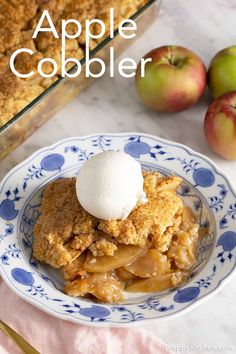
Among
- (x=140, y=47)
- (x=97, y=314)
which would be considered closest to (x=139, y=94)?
(x=140, y=47)

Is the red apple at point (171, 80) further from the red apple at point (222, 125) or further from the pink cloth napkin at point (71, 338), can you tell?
the pink cloth napkin at point (71, 338)

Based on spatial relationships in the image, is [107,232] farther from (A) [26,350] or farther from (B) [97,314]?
(A) [26,350]

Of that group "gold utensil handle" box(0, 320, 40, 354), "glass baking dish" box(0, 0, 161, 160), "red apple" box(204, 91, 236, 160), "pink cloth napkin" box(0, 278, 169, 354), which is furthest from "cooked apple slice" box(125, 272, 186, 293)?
"glass baking dish" box(0, 0, 161, 160)

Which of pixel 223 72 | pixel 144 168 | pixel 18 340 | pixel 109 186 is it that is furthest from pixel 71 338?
pixel 223 72

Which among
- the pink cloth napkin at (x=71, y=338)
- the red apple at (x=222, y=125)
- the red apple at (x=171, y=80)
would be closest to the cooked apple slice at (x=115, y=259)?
the pink cloth napkin at (x=71, y=338)

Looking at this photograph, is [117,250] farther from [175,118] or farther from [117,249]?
[175,118]

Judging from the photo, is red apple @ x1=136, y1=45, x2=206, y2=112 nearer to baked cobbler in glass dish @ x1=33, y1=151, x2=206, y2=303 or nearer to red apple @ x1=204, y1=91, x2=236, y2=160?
red apple @ x1=204, y1=91, x2=236, y2=160
